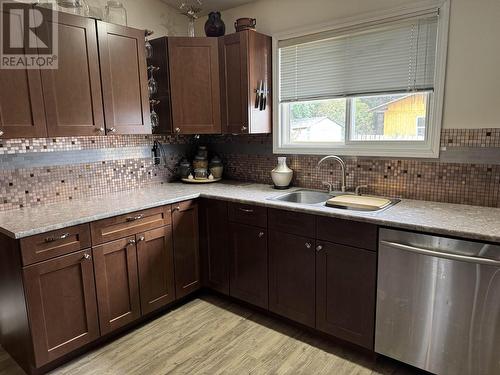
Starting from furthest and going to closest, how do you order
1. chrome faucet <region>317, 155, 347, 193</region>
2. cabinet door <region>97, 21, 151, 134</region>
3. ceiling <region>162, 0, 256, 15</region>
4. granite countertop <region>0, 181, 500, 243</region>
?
ceiling <region>162, 0, 256, 15</region>
chrome faucet <region>317, 155, 347, 193</region>
cabinet door <region>97, 21, 151, 134</region>
granite countertop <region>0, 181, 500, 243</region>

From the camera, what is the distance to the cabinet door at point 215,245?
269cm

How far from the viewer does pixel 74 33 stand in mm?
2182

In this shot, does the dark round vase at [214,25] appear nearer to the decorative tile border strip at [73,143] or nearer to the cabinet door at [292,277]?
the decorative tile border strip at [73,143]

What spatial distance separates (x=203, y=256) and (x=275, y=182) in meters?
0.88

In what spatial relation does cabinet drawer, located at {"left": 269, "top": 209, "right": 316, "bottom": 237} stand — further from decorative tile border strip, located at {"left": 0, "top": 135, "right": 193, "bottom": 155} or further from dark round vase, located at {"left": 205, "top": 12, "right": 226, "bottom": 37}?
dark round vase, located at {"left": 205, "top": 12, "right": 226, "bottom": 37}

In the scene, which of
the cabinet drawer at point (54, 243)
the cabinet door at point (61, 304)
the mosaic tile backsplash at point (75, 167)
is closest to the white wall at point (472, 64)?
the mosaic tile backsplash at point (75, 167)

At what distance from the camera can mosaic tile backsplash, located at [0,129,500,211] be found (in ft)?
7.00

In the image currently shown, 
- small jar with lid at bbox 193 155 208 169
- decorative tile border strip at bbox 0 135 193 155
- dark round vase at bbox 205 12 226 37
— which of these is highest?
dark round vase at bbox 205 12 226 37

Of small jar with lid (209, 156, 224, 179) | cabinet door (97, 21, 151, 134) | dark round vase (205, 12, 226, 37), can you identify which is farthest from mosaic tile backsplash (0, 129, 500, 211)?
dark round vase (205, 12, 226, 37)

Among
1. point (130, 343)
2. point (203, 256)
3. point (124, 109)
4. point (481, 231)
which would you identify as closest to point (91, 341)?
point (130, 343)

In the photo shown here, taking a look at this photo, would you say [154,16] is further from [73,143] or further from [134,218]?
[134,218]

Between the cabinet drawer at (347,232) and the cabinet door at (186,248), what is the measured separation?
1.08 meters

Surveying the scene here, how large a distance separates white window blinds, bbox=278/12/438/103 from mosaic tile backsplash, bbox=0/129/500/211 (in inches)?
18.3

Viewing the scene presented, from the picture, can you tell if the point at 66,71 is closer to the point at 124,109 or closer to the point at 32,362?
the point at 124,109
